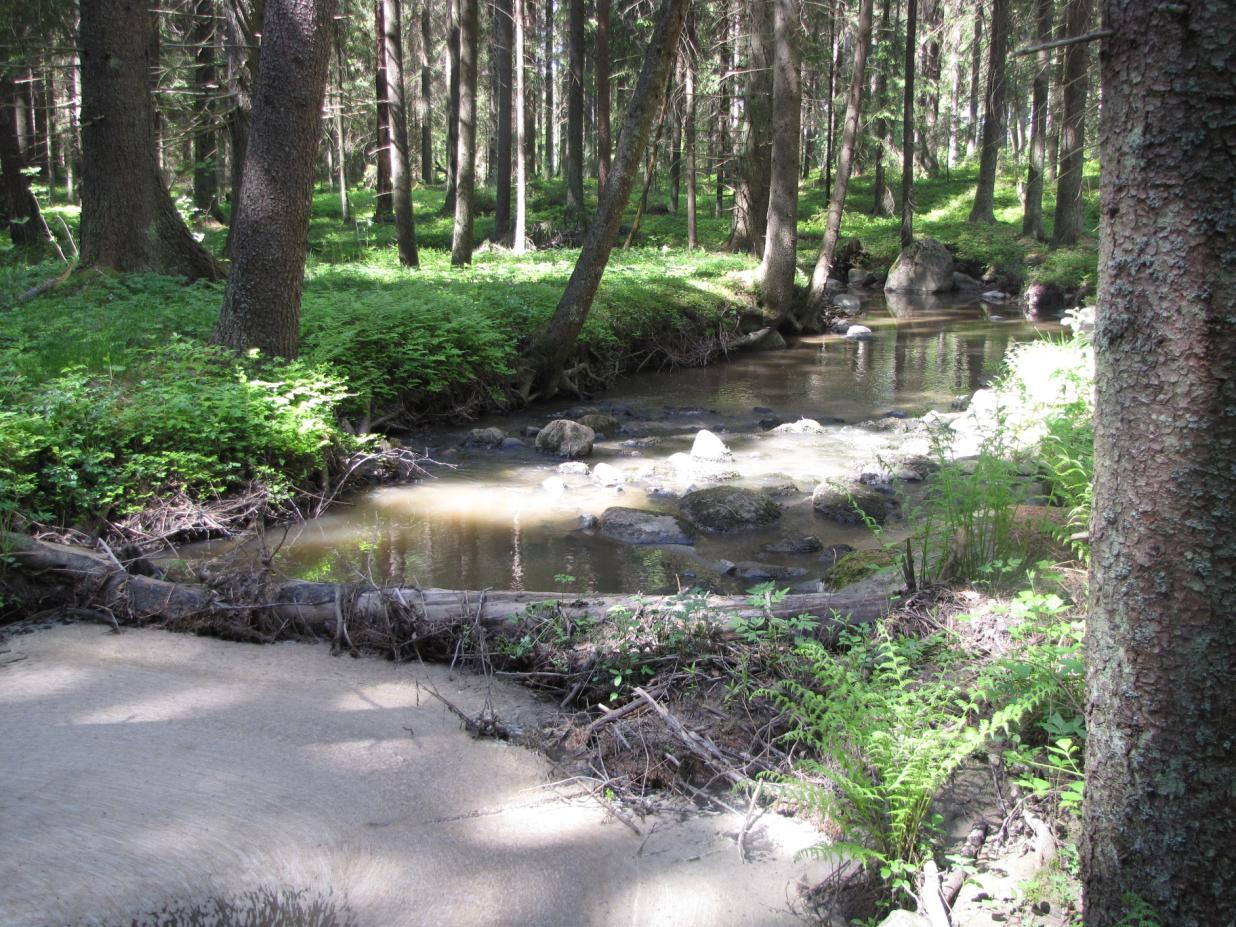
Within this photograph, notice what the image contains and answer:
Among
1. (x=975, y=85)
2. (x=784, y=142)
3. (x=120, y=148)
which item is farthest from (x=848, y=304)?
(x=975, y=85)

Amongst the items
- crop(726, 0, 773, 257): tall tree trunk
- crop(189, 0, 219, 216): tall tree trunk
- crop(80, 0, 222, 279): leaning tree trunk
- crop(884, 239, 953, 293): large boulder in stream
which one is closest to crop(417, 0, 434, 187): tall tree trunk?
crop(189, 0, 219, 216): tall tree trunk

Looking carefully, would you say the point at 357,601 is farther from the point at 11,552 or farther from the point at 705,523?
the point at 705,523

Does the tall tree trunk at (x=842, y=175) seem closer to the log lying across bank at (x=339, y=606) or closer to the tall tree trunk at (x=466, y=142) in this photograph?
the tall tree trunk at (x=466, y=142)

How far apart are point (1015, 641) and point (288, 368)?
658 centimetres

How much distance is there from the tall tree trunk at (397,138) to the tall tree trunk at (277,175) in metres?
9.88

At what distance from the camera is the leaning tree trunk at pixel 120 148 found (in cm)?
1226

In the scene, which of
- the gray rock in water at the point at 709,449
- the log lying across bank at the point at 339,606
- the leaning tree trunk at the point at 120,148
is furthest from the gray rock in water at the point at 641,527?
the leaning tree trunk at the point at 120,148

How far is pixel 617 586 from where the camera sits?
21.9ft

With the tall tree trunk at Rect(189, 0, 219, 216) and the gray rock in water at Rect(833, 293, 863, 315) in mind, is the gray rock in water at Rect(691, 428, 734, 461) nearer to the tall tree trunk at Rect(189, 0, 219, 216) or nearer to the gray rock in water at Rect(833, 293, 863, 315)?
the tall tree trunk at Rect(189, 0, 219, 216)

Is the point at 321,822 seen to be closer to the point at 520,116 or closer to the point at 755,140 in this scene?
the point at 520,116

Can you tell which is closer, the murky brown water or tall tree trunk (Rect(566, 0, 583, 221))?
the murky brown water

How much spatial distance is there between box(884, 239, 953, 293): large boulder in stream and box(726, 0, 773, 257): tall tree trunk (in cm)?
618

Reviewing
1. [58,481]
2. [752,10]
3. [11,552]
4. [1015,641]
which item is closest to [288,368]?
[58,481]

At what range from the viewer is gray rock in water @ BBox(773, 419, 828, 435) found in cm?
1158
